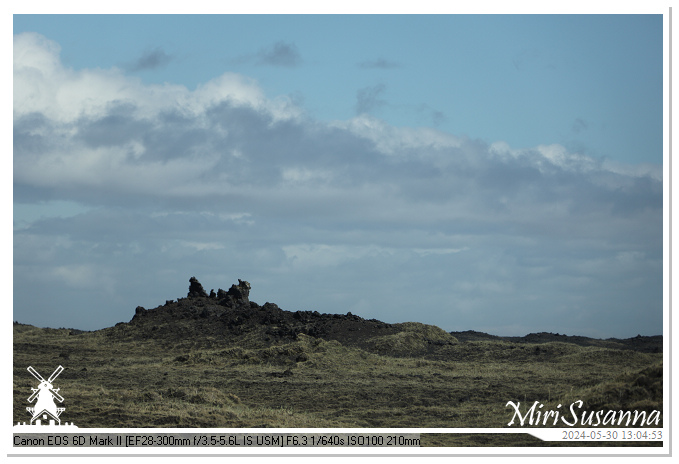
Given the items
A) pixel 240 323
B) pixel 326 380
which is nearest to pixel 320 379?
pixel 326 380

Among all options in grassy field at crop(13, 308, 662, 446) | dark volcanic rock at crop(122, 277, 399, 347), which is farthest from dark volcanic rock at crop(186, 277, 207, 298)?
grassy field at crop(13, 308, 662, 446)

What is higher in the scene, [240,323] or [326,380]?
[240,323]

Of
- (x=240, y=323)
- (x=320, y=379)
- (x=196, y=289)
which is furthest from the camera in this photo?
(x=196, y=289)

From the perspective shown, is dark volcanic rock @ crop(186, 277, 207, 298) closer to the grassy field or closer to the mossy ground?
the grassy field

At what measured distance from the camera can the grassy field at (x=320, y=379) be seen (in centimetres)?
2072

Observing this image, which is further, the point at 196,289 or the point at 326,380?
the point at 196,289

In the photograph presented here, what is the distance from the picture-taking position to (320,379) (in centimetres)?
3222

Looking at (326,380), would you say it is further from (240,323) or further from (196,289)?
(196,289)

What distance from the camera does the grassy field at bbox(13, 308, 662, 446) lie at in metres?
20.7

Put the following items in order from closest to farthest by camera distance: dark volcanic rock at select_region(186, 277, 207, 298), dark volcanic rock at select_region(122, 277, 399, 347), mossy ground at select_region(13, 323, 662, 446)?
mossy ground at select_region(13, 323, 662, 446) → dark volcanic rock at select_region(122, 277, 399, 347) → dark volcanic rock at select_region(186, 277, 207, 298)

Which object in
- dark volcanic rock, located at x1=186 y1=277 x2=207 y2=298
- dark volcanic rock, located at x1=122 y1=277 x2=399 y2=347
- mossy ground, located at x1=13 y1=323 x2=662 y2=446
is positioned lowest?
mossy ground, located at x1=13 y1=323 x2=662 y2=446

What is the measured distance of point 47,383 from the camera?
1745 cm
